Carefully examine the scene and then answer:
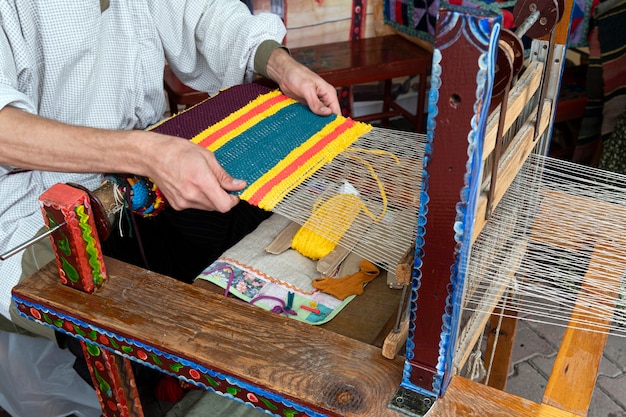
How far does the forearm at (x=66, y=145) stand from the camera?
1.36m

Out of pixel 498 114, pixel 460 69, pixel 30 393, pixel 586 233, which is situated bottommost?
pixel 30 393

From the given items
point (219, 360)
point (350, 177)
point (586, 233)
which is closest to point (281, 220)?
point (350, 177)

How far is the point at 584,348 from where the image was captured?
1.23 metres

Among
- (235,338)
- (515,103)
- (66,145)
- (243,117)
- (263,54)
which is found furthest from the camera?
(263,54)

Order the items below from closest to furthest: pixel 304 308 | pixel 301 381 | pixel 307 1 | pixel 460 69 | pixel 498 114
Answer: pixel 460 69, pixel 498 114, pixel 301 381, pixel 304 308, pixel 307 1

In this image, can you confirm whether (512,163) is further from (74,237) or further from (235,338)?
(74,237)

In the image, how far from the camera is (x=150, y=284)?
49.3 inches

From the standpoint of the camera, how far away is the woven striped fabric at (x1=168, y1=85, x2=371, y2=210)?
135 centimetres

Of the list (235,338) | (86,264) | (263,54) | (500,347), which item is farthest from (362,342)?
(263,54)

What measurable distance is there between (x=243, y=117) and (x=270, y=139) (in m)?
0.14

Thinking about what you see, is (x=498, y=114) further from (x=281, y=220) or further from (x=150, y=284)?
(x=281, y=220)

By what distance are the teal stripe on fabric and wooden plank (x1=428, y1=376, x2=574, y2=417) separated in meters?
0.60

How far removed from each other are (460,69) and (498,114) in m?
0.22

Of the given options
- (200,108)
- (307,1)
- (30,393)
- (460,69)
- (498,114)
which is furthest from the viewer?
(307,1)
